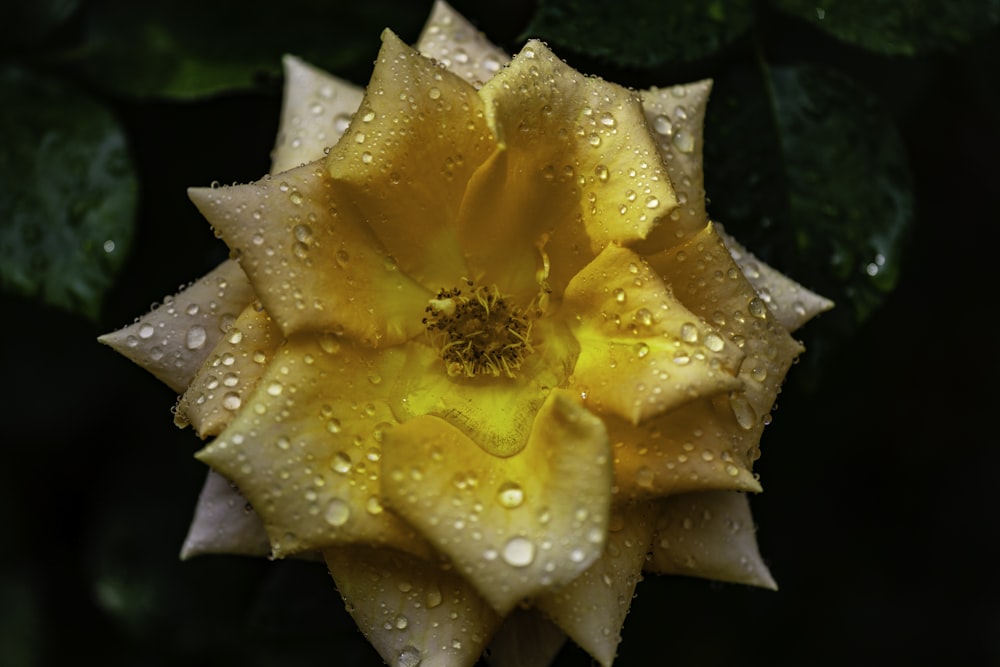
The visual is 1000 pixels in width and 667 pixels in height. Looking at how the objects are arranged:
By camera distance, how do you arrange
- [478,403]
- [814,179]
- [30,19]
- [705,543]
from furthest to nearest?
[30,19] → [814,179] → [478,403] → [705,543]

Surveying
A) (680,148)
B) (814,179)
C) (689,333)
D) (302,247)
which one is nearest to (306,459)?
(302,247)

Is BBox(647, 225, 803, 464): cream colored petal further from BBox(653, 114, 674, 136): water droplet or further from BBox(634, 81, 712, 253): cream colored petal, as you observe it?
BBox(653, 114, 674, 136): water droplet

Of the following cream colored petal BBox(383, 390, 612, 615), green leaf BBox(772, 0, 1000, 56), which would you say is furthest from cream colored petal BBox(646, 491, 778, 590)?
green leaf BBox(772, 0, 1000, 56)

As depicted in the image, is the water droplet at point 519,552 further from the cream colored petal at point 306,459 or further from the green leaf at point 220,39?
the green leaf at point 220,39

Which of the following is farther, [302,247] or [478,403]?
[478,403]

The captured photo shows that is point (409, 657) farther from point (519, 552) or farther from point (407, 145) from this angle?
point (407, 145)

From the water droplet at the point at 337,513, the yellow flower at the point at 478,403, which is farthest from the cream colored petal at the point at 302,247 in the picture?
the water droplet at the point at 337,513
